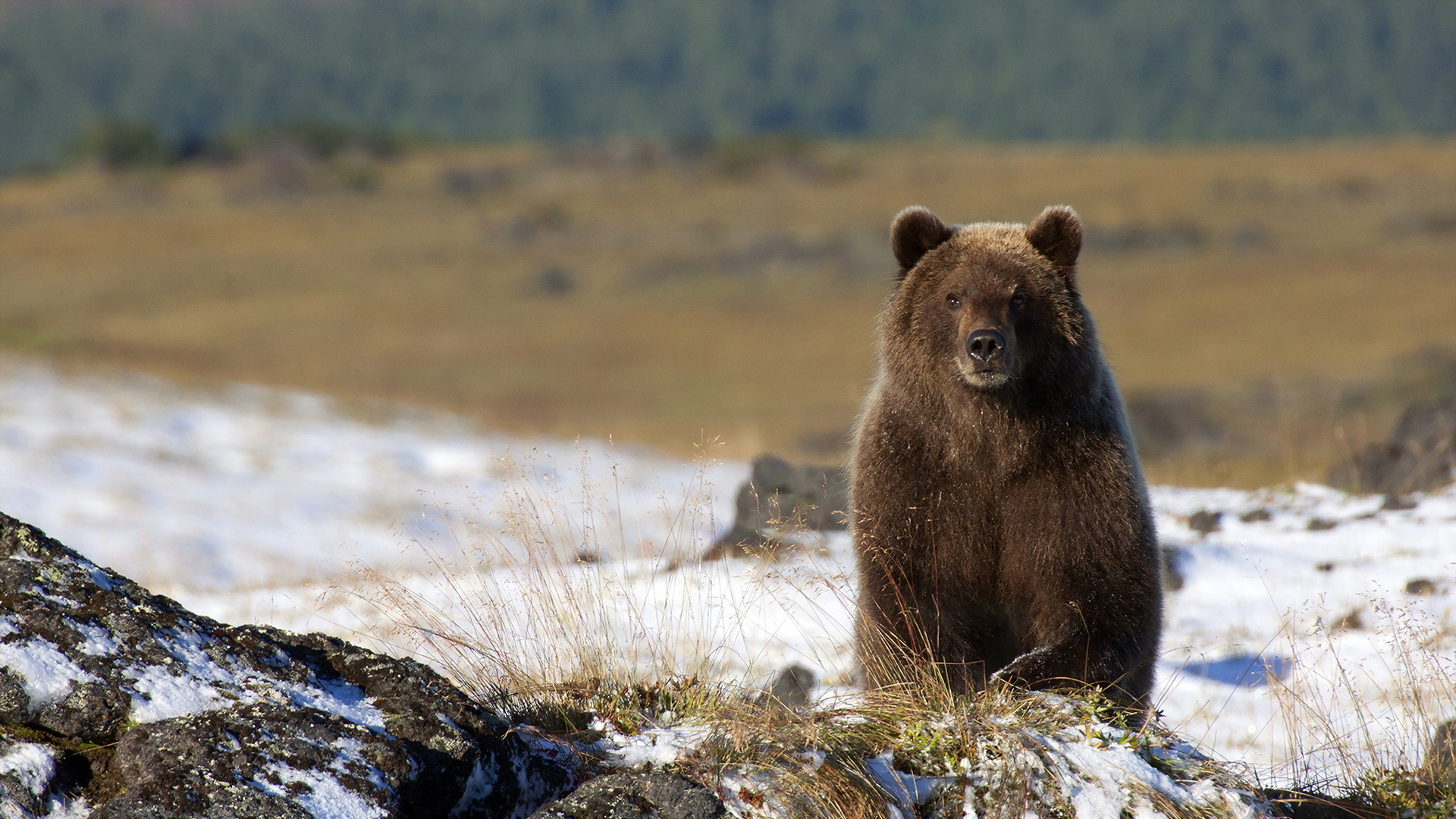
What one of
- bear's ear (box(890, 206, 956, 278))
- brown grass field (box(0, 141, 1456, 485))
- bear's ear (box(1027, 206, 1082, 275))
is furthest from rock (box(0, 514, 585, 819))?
brown grass field (box(0, 141, 1456, 485))

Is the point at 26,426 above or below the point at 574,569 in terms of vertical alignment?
above

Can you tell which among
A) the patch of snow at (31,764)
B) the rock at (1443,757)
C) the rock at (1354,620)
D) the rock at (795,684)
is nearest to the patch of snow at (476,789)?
the patch of snow at (31,764)

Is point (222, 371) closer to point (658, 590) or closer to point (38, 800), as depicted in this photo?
point (658, 590)

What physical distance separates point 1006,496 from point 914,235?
3.79ft

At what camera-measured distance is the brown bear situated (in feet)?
15.6

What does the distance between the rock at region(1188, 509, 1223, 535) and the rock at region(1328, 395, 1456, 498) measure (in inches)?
53.3

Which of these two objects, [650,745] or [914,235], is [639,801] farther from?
[914,235]

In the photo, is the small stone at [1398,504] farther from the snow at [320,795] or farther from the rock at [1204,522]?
the snow at [320,795]

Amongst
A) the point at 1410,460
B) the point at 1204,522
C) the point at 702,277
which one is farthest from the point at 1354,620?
the point at 702,277

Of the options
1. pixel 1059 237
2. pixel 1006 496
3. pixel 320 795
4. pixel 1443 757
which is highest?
pixel 1059 237

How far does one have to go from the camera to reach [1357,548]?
8.72 metres

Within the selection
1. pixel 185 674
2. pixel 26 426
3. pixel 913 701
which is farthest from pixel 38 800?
pixel 26 426

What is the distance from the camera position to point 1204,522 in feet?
31.8

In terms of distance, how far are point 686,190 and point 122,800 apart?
69.3 metres
